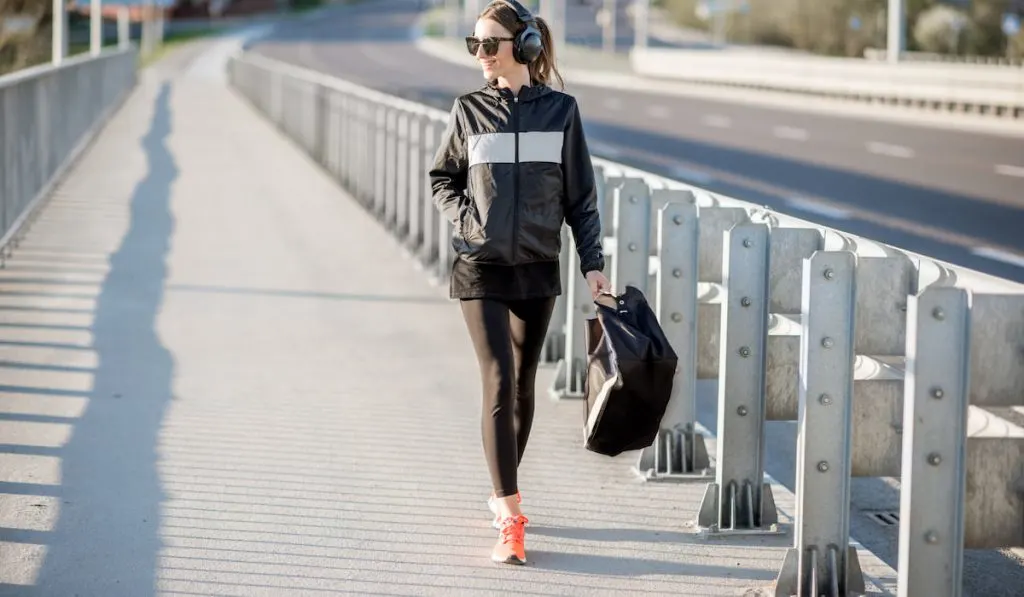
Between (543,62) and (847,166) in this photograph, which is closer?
(543,62)

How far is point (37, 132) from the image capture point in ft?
53.3

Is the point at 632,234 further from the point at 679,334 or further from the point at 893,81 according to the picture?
the point at 893,81

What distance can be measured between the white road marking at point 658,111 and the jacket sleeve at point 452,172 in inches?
1198

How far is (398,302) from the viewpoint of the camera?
12.2 meters

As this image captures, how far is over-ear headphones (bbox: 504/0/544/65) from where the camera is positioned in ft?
18.9

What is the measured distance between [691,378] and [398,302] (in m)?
5.48

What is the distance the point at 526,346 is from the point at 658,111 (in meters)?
32.7

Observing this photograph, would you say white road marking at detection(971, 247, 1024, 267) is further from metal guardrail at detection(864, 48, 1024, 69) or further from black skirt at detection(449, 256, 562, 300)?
metal guardrail at detection(864, 48, 1024, 69)

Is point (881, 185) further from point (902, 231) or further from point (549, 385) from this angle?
point (549, 385)

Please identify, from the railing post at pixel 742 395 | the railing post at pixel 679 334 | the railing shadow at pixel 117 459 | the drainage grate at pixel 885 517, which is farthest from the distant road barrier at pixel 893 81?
the railing post at pixel 742 395

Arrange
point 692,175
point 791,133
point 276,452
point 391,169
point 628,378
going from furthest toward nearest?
point 791,133
point 692,175
point 391,169
point 276,452
point 628,378

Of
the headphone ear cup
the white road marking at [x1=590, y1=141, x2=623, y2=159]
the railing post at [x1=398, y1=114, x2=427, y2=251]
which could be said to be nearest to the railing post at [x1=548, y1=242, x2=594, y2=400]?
the headphone ear cup

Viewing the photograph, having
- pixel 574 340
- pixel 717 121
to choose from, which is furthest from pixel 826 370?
pixel 717 121

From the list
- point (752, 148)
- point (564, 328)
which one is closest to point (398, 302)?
point (564, 328)
